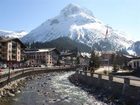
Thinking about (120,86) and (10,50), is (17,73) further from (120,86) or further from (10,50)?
(10,50)

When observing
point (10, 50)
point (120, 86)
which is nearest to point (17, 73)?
point (120, 86)

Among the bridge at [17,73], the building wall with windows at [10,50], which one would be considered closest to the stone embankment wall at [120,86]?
the bridge at [17,73]

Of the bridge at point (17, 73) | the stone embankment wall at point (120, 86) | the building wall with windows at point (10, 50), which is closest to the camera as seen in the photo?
the stone embankment wall at point (120, 86)

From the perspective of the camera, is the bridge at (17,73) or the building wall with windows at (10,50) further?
the building wall with windows at (10,50)

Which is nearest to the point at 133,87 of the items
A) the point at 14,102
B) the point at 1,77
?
the point at 14,102

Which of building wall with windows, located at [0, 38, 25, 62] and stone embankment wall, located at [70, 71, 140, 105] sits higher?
building wall with windows, located at [0, 38, 25, 62]

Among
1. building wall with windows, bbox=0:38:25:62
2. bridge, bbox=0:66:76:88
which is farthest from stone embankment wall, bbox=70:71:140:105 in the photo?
building wall with windows, bbox=0:38:25:62

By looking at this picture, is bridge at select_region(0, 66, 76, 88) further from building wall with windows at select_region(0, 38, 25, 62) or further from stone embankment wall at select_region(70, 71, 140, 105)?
building wall with windows at select_region(0, 38, 25, 62)

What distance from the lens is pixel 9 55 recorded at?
16362 cm

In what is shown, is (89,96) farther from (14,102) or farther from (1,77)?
(1,77)

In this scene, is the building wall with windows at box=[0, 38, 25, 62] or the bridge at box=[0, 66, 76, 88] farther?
the building wall with windows at box=[0, 38, 25, 62]

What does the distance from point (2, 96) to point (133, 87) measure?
20168 mm

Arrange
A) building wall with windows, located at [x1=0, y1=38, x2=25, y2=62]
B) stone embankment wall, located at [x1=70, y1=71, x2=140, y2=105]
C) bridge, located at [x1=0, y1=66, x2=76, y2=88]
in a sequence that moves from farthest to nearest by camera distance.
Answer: building wall with windows, located at [x1=0, y1=38, x2=25, y2=62] < bridge, located at [x1=0, y1=66, x2=76, y2=88] < stone embankment wall, located at [x1=70, y1=71, x2=140, y2=105]

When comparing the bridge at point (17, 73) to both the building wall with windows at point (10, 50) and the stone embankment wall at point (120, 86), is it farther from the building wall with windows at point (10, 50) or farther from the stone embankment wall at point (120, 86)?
the building wall with windows at point (10, 50)
